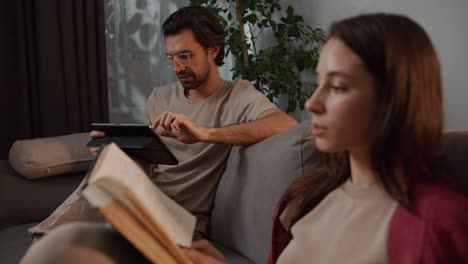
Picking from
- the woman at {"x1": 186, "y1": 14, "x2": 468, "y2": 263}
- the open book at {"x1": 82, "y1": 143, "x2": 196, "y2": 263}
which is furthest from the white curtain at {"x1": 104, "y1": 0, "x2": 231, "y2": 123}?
the woman at {"x1": 186, "y1": 14, "x2": 468, "y2": 263}

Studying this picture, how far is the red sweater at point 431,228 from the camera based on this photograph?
26.5 inches

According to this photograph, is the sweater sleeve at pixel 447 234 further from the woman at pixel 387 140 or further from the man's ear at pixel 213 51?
the man's ear at pixel 213 51

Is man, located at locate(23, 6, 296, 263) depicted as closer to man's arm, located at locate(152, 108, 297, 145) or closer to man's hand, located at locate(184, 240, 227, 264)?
man's arm, located at locate(152, 108, 297, 145)

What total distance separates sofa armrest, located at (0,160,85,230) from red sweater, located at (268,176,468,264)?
59.2 inches

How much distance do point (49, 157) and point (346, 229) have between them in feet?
4.46

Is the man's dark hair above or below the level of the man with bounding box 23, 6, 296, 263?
above

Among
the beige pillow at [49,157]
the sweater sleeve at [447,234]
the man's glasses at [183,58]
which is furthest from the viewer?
the beige pillow at [49,157]

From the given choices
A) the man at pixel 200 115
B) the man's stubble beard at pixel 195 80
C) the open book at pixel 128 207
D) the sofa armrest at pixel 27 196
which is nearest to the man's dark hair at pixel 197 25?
the man at pixel 200 115

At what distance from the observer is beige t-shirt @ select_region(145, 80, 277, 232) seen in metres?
1.67

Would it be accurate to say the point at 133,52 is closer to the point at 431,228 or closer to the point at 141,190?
the point at 141,190

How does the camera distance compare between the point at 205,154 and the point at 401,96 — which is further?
the point at 205,154

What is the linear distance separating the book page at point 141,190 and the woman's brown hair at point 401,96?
1.16ft

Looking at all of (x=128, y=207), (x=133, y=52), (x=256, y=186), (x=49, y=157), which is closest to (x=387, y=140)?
(x=128, y=207)

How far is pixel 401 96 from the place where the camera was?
2.37 feet
